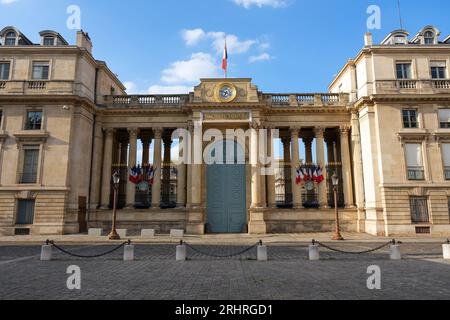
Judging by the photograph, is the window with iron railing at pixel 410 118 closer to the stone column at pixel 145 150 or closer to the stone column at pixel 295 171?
the stone column at pixel 295 171

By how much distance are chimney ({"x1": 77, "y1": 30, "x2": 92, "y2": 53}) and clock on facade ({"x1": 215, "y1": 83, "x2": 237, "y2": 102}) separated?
1303cm

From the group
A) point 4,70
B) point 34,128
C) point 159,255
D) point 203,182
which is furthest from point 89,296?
point 4,70

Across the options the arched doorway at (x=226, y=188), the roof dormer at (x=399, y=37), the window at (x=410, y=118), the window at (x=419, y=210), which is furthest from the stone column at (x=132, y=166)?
the roof dormer at (x=399, y=37)

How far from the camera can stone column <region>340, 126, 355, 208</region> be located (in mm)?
30500

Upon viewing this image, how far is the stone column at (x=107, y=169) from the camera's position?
3070 cm

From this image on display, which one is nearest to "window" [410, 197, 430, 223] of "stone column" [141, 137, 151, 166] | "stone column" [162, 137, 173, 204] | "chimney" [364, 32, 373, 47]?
"chimney" [364, 32, 373, 47]

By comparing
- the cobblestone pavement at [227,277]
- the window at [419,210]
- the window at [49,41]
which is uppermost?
the window at [49,41]

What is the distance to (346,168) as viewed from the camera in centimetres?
3105

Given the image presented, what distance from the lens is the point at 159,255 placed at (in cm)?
1603

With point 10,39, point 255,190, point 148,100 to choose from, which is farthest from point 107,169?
point 10,39

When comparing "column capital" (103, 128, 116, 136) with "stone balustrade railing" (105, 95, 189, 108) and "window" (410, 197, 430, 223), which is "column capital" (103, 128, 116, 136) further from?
"window" (410, 197, 430, 223)

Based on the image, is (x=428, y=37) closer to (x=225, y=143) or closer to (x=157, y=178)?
(x=225, y=143)

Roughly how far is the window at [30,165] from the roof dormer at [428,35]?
35639 millimetres
